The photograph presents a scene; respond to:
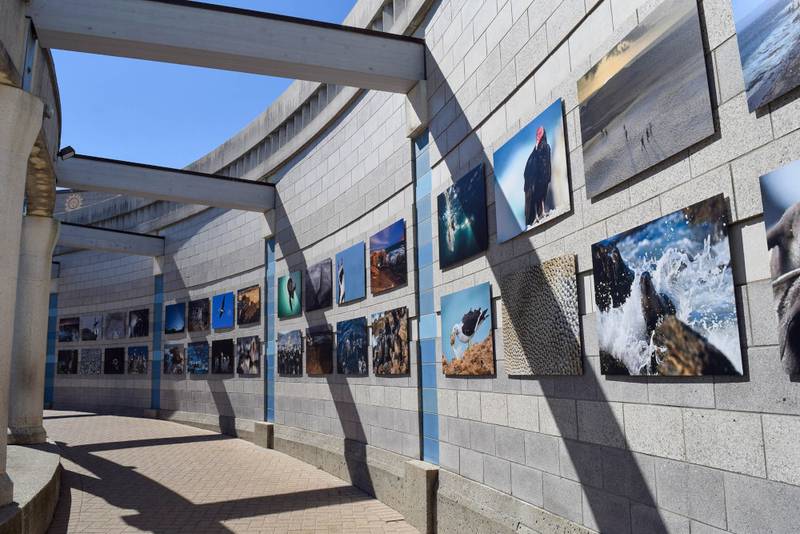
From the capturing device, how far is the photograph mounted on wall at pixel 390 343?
9.38m

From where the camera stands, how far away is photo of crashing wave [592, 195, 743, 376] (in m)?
3.80

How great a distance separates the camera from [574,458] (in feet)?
17.7

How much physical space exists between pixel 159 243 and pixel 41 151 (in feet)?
39.6

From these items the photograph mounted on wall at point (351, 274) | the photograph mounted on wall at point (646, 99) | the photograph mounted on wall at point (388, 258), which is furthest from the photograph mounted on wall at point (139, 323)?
the photograph mounted on wall at point (646, 99)

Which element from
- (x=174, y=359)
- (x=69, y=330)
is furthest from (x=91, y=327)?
(x=174, y=359)

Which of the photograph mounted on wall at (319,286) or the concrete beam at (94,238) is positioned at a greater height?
the concrete beam at (94,238)

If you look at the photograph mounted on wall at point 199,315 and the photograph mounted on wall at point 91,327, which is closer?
the photograph mounted on wall at point 199,315

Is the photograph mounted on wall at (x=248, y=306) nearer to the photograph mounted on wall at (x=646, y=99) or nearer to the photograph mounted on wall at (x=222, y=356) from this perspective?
the photograph mounted on wall at (x=222, y=356)

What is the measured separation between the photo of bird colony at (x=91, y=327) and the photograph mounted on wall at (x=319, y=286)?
50.1 ft

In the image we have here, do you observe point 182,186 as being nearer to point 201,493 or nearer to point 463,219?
point 201,493

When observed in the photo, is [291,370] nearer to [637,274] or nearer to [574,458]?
[574,458]

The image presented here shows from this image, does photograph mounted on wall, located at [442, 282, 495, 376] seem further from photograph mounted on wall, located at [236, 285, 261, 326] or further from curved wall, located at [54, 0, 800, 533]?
photograph mounted on wall, located at [236, 285, 261, 326]

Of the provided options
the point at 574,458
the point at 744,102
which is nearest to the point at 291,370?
the point at 574,458

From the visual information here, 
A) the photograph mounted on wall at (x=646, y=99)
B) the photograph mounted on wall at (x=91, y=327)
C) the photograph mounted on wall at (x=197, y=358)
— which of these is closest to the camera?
the photograph mounted on wall at (x=646, y=99)
